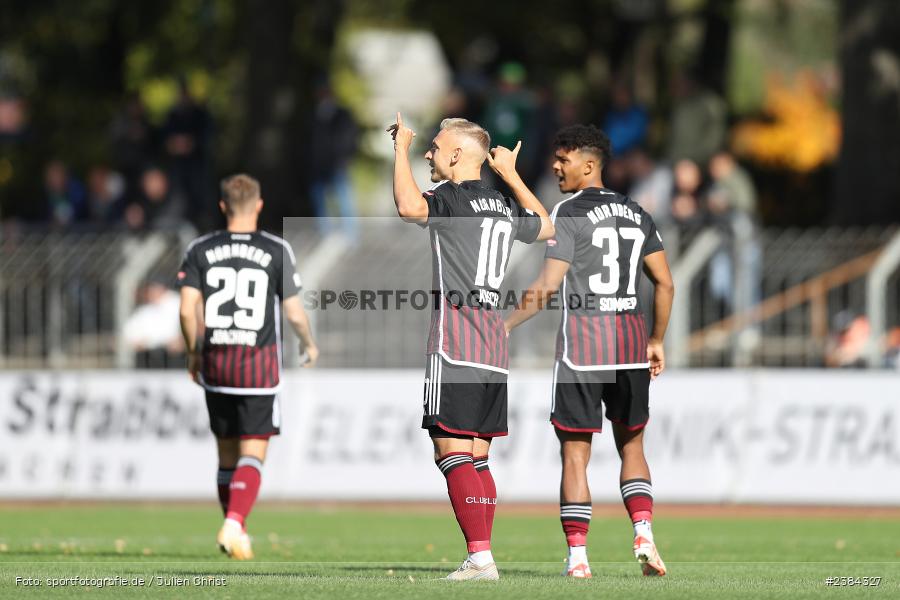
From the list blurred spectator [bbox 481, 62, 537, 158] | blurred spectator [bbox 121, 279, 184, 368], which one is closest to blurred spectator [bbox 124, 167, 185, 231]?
blurred spectator [bbox 121, 279, 184, 368]

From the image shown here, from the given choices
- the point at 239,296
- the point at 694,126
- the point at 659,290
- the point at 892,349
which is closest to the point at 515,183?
the point at 659,290

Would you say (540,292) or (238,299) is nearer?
(540,292)

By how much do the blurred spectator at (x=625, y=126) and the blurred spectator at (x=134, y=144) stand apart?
5.31 metres

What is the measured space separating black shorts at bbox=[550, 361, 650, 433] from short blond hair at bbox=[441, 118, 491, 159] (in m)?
1.27

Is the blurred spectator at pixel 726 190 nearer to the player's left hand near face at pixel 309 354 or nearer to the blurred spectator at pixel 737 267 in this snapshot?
the blurred spectator at pixel 737 267

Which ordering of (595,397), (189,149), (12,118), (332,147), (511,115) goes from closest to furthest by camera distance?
(595,397), (511,115), (189,149), (332,147), (12,118)

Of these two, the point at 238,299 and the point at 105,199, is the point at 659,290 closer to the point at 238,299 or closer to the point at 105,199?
the point at 238,299

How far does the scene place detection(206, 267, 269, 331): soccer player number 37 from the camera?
10836 millimetres

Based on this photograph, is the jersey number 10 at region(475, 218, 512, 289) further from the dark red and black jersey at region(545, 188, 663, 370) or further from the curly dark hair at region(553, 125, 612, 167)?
the curly dark hair at region(553, 125, 612, 167)

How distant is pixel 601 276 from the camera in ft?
29.8

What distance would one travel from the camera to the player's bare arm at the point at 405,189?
8.12 m

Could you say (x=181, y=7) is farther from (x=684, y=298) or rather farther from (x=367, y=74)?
(x=684, y=298)

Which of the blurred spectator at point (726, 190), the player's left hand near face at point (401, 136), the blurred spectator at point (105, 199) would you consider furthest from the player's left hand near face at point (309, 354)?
the blurred spectator at point (105, 199)

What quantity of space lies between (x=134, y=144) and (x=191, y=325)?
10048 mm
